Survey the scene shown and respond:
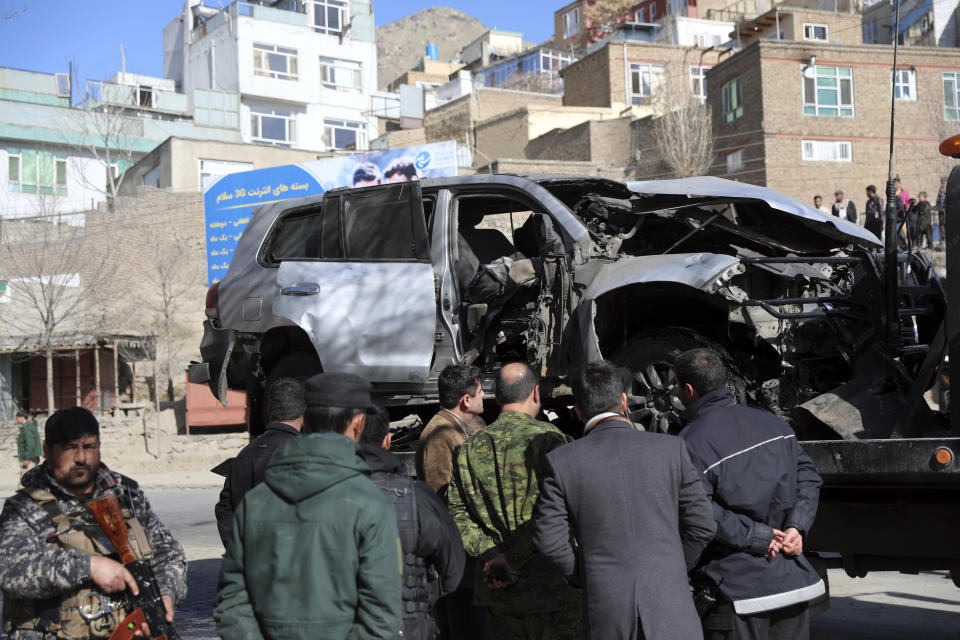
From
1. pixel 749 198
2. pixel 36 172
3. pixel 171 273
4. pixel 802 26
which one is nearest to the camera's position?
pixel 749 198

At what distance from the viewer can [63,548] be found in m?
3.36

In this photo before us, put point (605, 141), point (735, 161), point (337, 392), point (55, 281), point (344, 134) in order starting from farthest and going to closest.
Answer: point (344, 134) < point (605, 141) < point (735, 161) < point (55, 281) < point (337, 392)

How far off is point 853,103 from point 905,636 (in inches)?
1482

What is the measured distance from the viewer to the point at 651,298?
5.62 metres

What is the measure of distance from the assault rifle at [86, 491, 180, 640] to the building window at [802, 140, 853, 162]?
3902cm

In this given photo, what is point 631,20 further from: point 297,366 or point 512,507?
point 512,507

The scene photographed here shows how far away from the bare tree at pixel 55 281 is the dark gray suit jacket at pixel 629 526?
99.4 feet

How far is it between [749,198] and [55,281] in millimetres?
31863

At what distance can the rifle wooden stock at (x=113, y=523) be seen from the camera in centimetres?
340

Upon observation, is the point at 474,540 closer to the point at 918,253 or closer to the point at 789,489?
the point at 789,489

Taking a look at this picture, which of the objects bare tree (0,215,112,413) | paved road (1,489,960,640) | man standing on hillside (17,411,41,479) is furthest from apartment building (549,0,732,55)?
paved road (1,489,960,640)

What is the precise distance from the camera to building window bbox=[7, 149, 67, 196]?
153 feet

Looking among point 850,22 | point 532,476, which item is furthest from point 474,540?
point 850,22

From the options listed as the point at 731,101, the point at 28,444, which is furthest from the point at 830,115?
the point at 28,444
